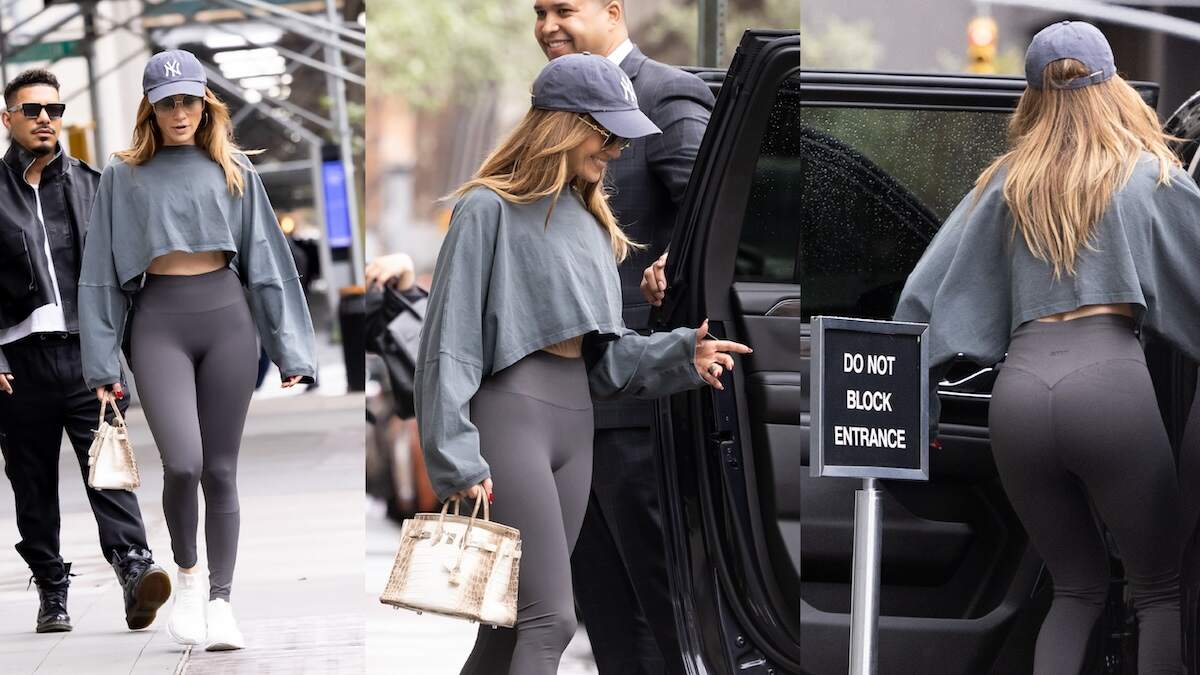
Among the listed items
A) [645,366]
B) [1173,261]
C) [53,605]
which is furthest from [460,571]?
[53,605]

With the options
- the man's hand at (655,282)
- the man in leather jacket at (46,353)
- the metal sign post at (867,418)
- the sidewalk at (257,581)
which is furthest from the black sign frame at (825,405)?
the man in leather jacket at (46,353)

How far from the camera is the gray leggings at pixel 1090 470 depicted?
3.09 metres

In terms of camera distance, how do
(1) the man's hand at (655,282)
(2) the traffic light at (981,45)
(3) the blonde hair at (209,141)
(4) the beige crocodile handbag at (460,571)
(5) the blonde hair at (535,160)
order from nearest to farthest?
(4) the beige crocodile handbag at (460,571), (5) the blonde hair at (535,160), (2) the traffic light at (981,45), (1) the man's hand at (655,282), (3) the blonde hair at (209,141)

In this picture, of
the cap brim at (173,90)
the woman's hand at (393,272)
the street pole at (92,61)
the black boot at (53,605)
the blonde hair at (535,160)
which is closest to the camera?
the blonde hair at (535,160)

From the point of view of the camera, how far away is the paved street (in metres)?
3.62

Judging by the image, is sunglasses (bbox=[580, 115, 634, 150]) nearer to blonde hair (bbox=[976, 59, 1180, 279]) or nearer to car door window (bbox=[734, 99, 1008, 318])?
car door window (bbox=[734, 99, 1008, 318])

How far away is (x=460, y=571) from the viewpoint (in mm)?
2879

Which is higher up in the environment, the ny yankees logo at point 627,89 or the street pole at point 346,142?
the ny yankees logo at point 627,89

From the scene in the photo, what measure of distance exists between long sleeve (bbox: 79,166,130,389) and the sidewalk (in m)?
0.83

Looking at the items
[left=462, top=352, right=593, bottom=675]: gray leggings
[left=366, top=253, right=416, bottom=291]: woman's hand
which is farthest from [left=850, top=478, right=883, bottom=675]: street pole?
[left=366, top=253, right=416, bottom=291]: woman's hand

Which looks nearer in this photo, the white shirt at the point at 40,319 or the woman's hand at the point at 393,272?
the woman's hand at the point at 393,272

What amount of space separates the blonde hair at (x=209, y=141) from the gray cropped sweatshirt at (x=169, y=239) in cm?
2

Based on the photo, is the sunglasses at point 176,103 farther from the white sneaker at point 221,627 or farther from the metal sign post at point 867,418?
the metal sign post at point 867,418

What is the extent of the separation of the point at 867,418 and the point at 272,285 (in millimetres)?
2035
